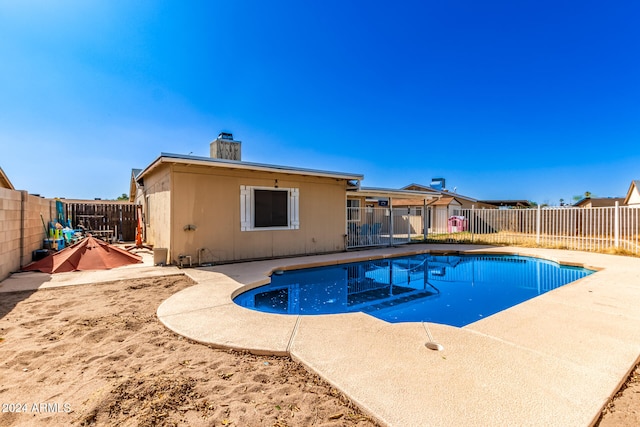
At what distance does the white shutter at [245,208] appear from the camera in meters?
8.30

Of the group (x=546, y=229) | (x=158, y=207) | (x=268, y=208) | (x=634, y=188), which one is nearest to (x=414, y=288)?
(x=268, y=208)

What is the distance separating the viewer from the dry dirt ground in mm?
1908

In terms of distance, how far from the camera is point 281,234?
29.9ft

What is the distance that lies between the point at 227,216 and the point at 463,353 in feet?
22.3

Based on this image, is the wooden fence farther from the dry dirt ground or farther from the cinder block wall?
the dry dirt ground

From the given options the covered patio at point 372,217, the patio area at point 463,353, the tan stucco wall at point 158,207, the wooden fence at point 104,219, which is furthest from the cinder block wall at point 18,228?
the covered patio at point 372,217

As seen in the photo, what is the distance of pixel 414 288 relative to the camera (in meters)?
6.75

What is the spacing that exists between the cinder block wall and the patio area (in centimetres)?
410

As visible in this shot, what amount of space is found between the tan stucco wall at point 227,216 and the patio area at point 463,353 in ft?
10.1

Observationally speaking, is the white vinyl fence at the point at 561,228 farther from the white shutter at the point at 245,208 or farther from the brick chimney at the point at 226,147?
the brick chimney at the point at 226,147

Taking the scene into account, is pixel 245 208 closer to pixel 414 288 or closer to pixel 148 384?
pixel 414 288

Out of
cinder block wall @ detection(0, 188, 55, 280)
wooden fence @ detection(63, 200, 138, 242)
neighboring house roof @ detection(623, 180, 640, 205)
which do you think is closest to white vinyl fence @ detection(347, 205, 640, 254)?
cinder block wall @ detection(0, 188, 55, 280)

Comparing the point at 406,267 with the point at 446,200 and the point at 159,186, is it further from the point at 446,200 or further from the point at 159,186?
the point at 446,200

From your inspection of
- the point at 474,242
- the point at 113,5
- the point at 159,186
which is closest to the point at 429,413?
the point at 159,186
